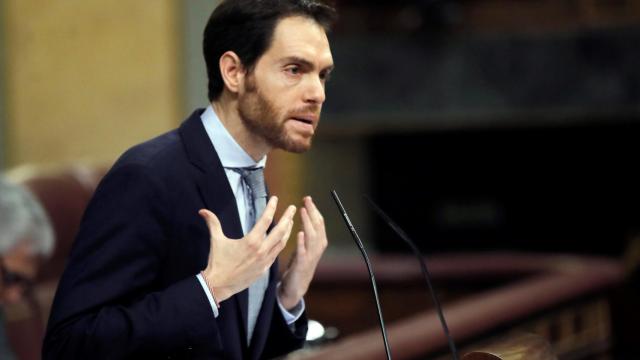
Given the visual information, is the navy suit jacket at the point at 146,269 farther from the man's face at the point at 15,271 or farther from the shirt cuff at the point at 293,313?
the man's face at the point at 15,271

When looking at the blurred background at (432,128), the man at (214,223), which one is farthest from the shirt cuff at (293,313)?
Result: the blurred background at (432,128)

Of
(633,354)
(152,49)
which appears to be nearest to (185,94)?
(152,49)

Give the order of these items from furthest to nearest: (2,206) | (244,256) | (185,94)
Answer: (185,94) < (2,206) < (244,256)

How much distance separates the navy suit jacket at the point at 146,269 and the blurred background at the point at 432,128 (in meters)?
1.06

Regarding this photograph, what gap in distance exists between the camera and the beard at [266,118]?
57.1 inches

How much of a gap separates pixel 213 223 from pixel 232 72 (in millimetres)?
224

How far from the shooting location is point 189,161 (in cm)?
146

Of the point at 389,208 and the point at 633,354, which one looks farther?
the point at 389,208

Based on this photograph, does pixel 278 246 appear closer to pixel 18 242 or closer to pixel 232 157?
pixel 232 157

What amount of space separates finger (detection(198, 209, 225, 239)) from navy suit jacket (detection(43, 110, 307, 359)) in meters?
0.06

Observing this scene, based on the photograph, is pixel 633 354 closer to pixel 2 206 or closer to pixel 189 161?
pixel 2 206

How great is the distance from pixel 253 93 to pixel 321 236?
233 millimetres

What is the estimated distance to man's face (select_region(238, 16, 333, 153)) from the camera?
56.8 inches

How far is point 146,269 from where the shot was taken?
4.49ft
